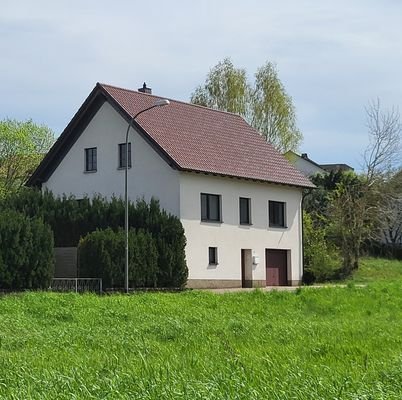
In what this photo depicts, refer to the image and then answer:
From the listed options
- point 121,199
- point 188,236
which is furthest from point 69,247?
point 188,236

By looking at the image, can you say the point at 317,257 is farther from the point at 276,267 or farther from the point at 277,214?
the point at 277,214

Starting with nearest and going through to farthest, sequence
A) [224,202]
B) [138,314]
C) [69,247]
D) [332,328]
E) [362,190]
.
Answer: [332,328]
[138,314]
[69,247]
[224,202]
[362,190]

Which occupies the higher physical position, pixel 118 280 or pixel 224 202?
pixel 224 202

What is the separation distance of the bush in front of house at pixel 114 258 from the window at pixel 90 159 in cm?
748

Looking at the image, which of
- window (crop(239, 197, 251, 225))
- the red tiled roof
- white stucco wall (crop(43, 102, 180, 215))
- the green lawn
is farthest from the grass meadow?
the green lawn

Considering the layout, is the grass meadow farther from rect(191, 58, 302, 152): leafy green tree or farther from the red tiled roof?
rect(191, 58, 302, 152): leafy green tree

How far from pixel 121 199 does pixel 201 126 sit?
7.95 meters

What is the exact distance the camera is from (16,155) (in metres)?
59.0

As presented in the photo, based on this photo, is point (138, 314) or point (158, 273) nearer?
point (138, 314)

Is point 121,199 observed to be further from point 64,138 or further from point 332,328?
point 332,328

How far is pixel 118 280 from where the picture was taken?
31.2 meters

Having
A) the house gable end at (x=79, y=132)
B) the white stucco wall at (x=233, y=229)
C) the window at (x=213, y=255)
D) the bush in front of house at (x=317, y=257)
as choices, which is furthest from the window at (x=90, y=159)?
the bush in front of house at (x=317, y=257)

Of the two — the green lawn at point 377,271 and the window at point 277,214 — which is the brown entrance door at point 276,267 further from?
the green lawn at point 377,271

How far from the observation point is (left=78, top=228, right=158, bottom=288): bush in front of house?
30.9 m
